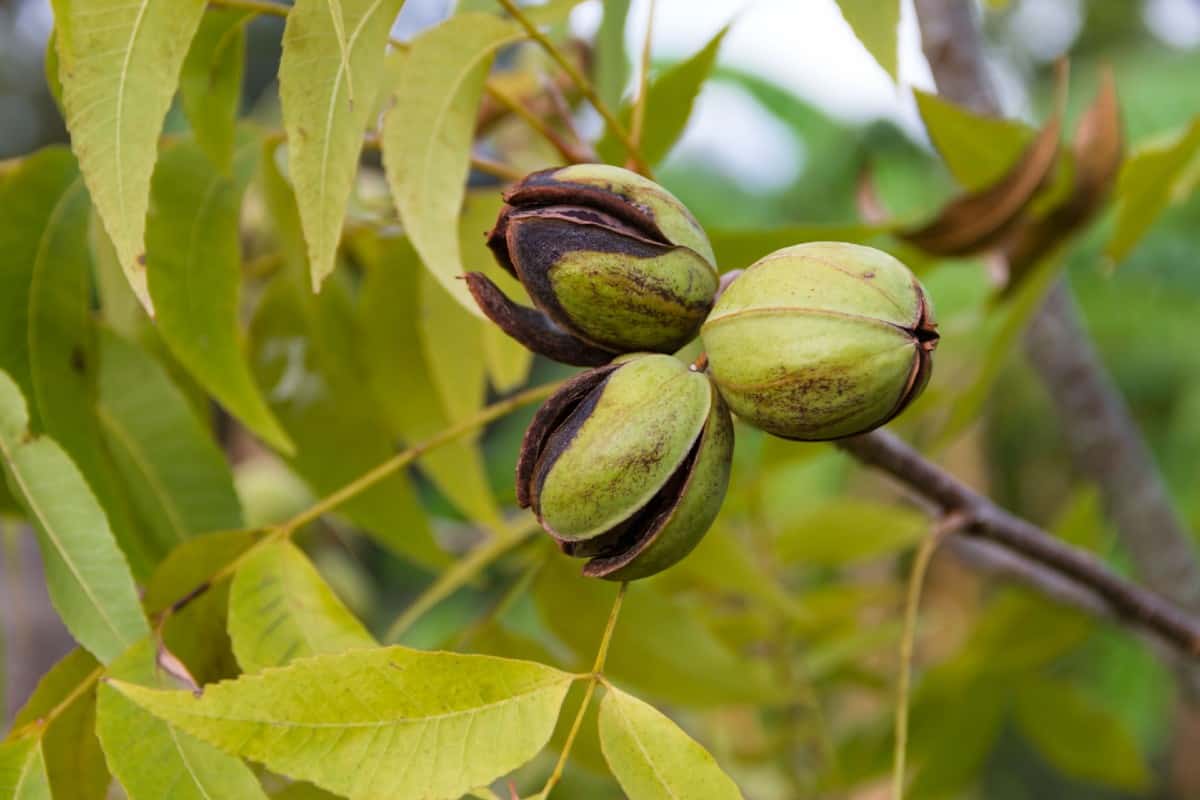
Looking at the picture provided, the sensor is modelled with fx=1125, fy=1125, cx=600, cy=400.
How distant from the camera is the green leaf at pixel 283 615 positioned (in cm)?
63

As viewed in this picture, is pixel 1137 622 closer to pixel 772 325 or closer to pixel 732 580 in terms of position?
pixel 732 580

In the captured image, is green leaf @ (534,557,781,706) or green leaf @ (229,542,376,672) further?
green leaf @ (534,557,781,706)

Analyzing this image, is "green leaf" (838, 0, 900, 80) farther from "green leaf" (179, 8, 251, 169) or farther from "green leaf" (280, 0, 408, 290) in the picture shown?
"green leaf" (179, 8, 251, 169)

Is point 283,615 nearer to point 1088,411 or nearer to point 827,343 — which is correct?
point 827,343

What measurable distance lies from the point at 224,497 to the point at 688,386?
1.42 feet

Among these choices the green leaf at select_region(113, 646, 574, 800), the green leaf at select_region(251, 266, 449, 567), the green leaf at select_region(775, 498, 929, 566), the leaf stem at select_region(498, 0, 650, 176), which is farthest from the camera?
the green leaf at select_region(775, 498, 929, 566)

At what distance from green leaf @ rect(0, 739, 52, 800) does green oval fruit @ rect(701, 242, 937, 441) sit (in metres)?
0.42

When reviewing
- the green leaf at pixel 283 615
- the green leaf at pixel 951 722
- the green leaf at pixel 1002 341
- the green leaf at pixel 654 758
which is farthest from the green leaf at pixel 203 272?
the green leaf at pixel 951 722

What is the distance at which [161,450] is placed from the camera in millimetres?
842

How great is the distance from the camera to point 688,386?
0.57 metres

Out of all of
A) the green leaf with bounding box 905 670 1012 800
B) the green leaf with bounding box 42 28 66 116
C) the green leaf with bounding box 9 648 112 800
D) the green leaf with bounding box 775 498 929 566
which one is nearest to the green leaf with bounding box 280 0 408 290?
the green leaf with bounding box 42 28 66 116

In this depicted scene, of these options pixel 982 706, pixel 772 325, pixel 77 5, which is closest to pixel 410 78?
pixel 77 5

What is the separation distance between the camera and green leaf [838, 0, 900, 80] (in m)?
0.64

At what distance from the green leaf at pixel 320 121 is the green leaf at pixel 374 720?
21cm
